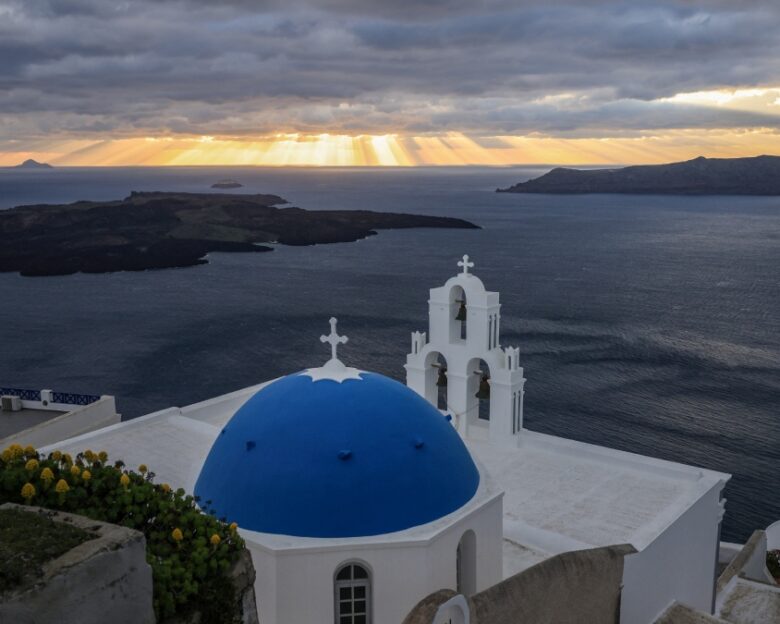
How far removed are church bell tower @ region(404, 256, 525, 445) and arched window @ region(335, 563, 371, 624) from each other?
860 cm

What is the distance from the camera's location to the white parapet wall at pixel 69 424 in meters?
21.5

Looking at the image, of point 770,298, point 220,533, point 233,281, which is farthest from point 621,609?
point 233,281

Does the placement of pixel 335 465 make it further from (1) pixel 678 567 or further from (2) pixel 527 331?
(2) pixel 527 331

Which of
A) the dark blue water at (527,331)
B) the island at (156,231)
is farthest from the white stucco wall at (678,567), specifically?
the island at (156,231)

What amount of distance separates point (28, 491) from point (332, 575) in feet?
16.4

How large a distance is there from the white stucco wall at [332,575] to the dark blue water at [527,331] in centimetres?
2283

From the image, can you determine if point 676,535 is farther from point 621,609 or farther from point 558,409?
point 558,409

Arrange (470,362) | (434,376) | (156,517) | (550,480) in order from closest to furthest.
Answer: (156,517)
(550,480)
(470,362)
(434,376)

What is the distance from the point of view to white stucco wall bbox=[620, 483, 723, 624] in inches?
564

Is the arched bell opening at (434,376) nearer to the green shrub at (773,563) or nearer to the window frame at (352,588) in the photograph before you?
the window frame at (352,588)

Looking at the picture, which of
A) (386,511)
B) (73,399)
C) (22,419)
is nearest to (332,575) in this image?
(386,511)

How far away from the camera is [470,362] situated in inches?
786

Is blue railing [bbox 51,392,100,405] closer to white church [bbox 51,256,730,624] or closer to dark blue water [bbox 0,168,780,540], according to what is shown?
white church [bbox 51,256,730,624]

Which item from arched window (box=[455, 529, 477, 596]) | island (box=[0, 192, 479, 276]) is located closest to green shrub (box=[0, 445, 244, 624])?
arched window (box=[455, 529, 477, 596])
